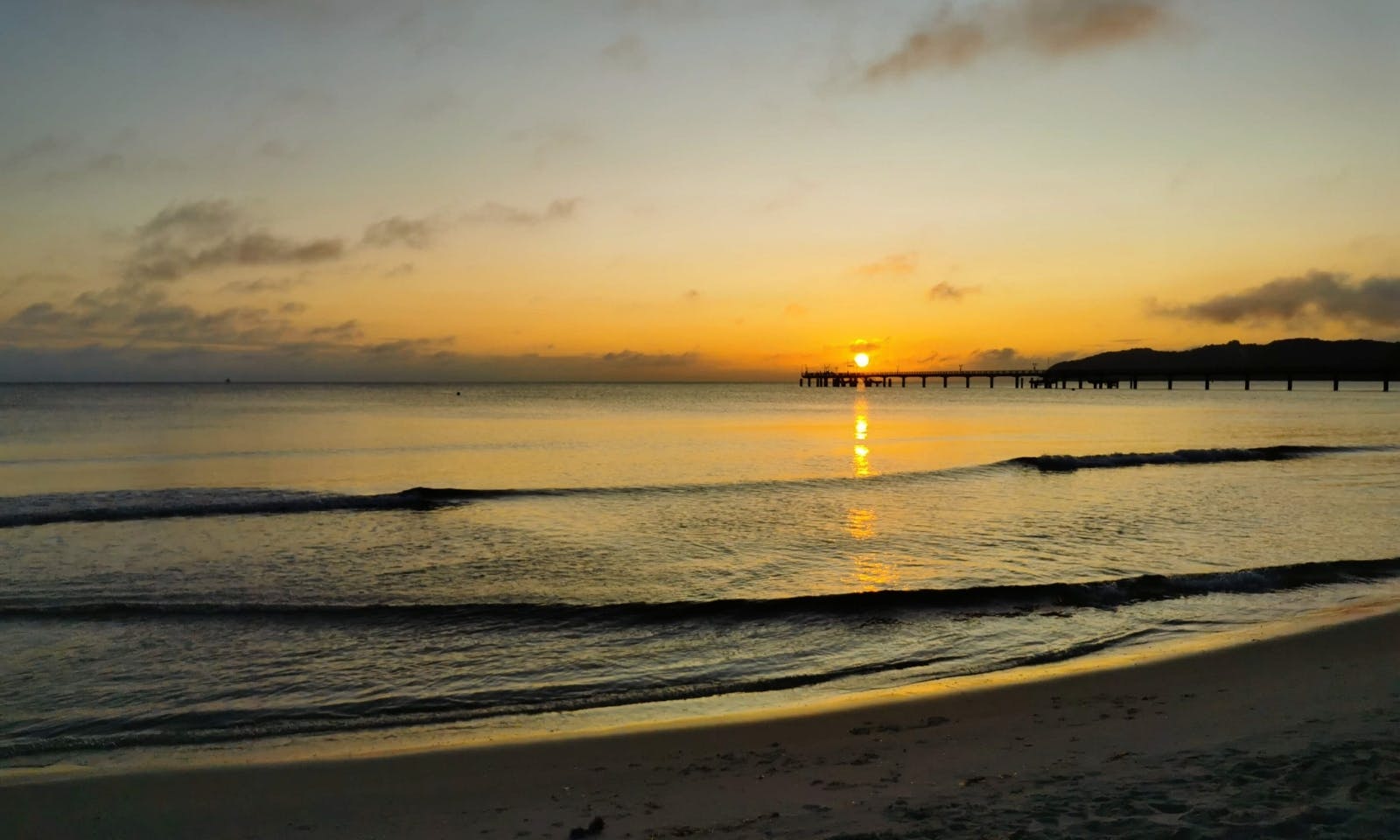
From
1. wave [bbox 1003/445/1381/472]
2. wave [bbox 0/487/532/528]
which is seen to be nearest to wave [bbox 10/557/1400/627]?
wave [bbox 0/487/532/528]

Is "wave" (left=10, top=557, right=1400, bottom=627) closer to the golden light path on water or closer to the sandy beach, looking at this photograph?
the golden light path on water

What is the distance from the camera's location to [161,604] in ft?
44.1

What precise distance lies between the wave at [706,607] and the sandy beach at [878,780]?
167 inches

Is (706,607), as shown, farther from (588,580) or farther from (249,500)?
(249,500)

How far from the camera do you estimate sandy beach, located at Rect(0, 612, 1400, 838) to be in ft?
18.9

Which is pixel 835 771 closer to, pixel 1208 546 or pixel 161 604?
pixel 161 604

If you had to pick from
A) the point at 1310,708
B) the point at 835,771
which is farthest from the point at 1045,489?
the point at 835,771

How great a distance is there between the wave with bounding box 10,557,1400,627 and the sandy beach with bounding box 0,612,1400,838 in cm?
424

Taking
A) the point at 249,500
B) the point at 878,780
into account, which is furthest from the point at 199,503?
the point at 878,780

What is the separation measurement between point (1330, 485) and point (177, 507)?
110 feet

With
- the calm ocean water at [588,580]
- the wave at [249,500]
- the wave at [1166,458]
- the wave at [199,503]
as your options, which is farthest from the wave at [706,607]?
Result: the wave at [1166,458]

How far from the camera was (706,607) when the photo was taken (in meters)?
13.2

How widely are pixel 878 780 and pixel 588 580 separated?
9.26 m

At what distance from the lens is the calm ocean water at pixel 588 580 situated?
9.51 metres
